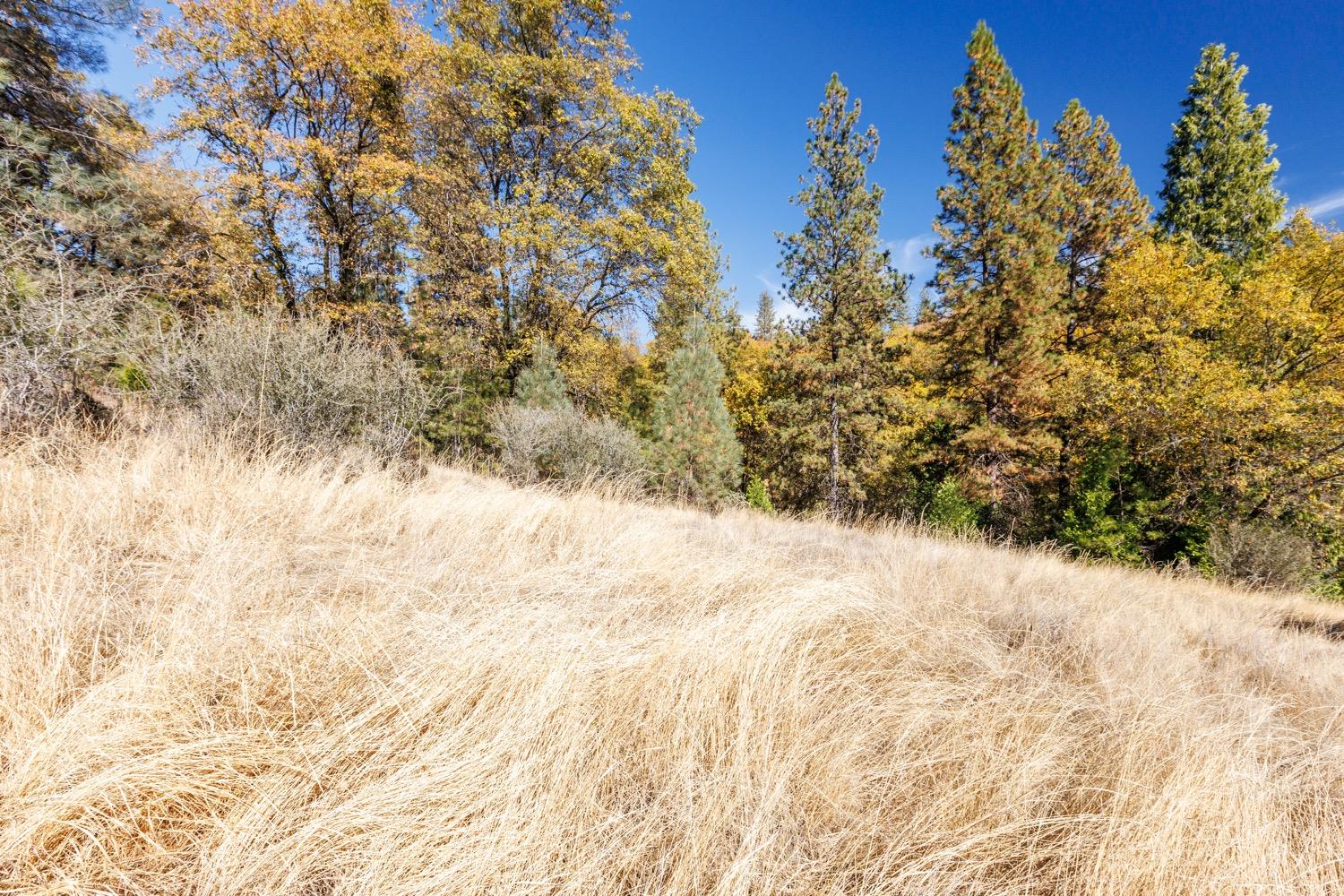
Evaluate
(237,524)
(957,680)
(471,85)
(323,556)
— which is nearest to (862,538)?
(957,680)

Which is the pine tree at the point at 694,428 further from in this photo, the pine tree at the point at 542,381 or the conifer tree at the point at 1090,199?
the conifer tree at the point at 1090,199

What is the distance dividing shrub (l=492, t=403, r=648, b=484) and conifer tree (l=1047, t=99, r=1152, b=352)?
1434 cm

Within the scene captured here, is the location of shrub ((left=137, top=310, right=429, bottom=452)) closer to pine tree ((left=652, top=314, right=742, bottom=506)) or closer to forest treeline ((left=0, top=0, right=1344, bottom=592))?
forest treeline ((left=0, top=0, right=1344, bottom=592))

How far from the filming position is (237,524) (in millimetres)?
2875

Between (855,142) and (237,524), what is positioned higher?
(855,142)

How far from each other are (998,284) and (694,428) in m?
9.77

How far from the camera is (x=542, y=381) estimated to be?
13281mm

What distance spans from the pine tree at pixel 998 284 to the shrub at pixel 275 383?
14.7m

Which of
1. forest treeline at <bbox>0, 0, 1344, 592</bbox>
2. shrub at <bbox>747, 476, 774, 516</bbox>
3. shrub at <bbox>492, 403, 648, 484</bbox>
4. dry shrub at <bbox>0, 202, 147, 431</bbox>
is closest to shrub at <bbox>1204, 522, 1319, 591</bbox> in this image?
forest treeline at <bbox>0, 0, 1344, 592</bbox>

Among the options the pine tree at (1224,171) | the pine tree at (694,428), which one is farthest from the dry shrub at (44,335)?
the pine tree at (1224,171)

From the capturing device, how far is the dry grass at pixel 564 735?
1.20 meters

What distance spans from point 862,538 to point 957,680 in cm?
447

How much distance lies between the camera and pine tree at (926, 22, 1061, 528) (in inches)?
504

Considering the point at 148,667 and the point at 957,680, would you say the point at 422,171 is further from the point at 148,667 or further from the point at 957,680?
the point at 957,680
